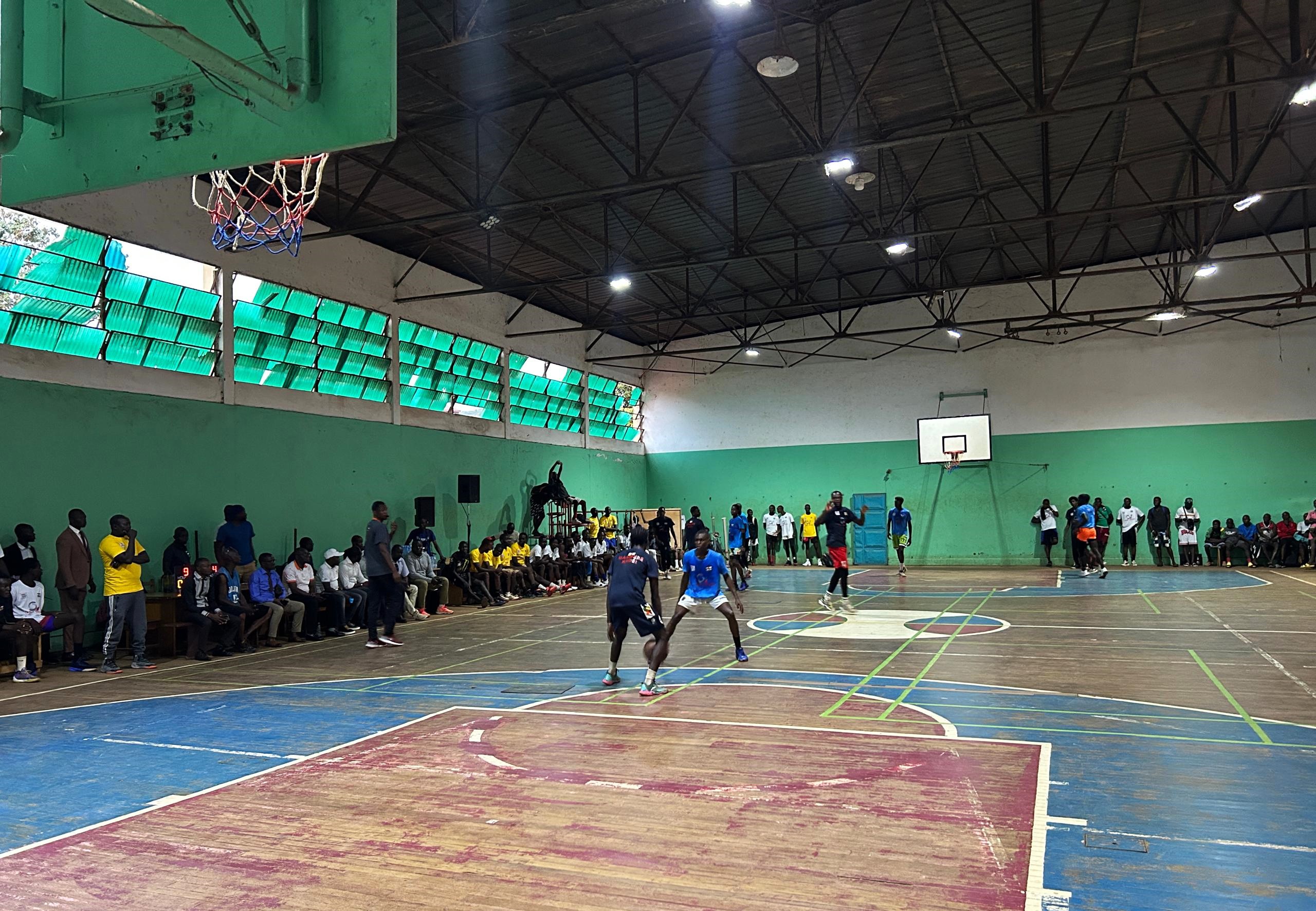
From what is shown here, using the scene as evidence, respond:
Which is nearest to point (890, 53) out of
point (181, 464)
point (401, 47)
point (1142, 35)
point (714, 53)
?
point (714, 53)

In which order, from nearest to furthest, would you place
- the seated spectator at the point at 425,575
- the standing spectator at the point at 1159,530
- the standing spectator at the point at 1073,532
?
the seated spectator at the point at 425,575
the standing spectator at the point at 1073,532
the standing spectator at the point at 1159,530

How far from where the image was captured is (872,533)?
2636 centimetres

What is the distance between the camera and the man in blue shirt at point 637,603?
26.9 ft

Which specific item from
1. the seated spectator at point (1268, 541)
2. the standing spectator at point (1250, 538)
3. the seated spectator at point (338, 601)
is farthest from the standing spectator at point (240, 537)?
the seated spectator at point (1268, 541)

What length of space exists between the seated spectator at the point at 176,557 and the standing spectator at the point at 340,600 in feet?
6.45

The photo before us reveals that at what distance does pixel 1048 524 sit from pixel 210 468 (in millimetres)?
19881

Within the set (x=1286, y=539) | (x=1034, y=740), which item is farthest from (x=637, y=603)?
(x=1286, y=539)

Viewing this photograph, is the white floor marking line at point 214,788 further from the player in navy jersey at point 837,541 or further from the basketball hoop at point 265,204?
the player in navy jersey at point 837,541

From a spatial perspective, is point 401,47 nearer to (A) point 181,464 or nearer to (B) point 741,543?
(A) point 181,464

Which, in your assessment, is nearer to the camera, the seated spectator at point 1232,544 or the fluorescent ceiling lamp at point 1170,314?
the fluorescent ceiling lamp at point 1170,314

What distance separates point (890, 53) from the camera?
12.7m

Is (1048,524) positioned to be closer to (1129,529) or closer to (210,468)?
(1129,529)

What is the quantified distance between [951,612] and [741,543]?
656 centimetres

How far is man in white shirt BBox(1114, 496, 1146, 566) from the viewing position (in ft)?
75.6
